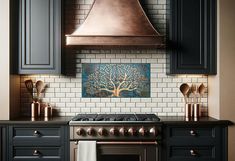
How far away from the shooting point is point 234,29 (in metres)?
3.35

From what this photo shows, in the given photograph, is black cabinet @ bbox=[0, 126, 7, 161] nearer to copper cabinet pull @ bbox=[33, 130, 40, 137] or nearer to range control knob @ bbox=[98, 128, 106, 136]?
copper cabinet pull @ bbox=[33, 130, 40, 137]

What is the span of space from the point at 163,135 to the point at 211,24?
4.70 ft

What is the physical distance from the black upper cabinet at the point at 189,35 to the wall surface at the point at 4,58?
6.23 ft

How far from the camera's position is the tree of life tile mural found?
3.80m

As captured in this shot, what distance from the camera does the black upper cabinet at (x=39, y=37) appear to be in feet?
11.3

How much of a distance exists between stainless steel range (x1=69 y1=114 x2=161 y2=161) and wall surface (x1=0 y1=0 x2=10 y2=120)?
0.81 m

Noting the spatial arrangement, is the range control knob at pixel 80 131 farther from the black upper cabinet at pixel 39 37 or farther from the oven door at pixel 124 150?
the black upper cabinet at pixel 39 37

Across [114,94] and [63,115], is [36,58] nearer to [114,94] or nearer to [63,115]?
[63,115]

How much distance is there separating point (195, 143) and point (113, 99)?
3.86 ft

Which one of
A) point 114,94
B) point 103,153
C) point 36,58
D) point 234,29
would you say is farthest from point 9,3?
point 234,29

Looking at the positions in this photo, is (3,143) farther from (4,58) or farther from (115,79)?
(115,79)

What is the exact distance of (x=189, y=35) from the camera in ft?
11.4

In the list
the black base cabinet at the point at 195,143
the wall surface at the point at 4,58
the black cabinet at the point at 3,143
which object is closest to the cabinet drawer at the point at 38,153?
the black cabinet at the point at 3,143

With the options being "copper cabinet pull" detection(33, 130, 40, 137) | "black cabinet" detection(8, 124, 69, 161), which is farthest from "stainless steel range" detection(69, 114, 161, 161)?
"copper cabinet pull" detection(33, 130, 40, 137)
